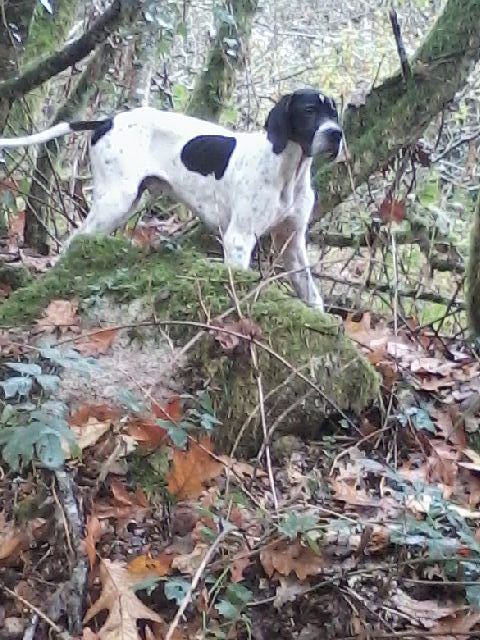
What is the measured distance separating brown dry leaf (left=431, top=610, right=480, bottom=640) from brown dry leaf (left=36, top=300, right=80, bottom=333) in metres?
1.67

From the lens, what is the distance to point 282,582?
2.43 meters

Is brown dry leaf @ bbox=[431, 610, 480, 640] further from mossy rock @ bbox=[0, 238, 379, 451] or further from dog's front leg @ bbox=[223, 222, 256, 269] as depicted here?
dog's front leg @ bbox=[223, 222, 256, 269]

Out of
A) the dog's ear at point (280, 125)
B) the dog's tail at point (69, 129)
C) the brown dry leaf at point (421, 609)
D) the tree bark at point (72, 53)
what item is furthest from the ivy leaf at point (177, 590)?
the dog's tail at point (69, 129)

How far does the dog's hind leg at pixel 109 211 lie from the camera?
5.18 m

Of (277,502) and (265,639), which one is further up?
(277,502)

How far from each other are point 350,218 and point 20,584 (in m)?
4.88

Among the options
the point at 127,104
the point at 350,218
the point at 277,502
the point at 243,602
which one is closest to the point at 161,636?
the point at 243,602

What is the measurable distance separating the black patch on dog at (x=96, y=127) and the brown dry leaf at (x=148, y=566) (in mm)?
3397

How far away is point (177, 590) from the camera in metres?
2.27

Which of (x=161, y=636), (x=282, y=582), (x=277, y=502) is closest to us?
(x=161, y=636)

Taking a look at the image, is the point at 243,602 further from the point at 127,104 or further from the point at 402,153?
the point at 127,104

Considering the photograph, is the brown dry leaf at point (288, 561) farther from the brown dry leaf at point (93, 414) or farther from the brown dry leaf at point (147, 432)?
the brown dry leaf at point (93, 414)

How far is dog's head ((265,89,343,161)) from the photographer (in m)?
4.45

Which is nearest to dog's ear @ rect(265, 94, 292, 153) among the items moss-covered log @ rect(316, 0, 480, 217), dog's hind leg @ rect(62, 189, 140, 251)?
moss-covered log @ rect(316, 0, 480, 217)
